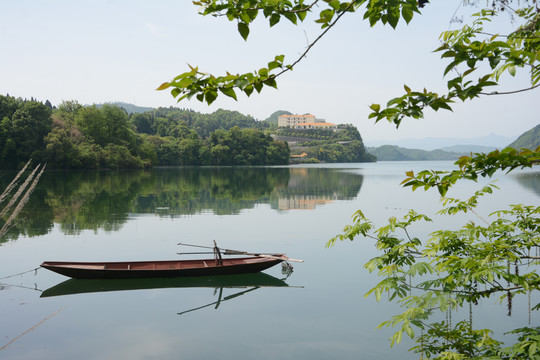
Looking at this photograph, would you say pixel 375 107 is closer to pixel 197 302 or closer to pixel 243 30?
pixel 243 30

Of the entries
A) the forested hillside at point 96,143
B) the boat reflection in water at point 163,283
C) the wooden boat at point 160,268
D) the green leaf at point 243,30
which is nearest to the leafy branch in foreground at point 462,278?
the green leaf at point 243,30

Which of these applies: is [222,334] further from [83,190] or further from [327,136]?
[327,136]

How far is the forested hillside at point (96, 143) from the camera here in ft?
218

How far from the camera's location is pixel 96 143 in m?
80.7

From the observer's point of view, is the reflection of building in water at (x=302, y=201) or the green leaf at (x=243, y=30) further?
the reflection of building in water at (x=302, y=201)

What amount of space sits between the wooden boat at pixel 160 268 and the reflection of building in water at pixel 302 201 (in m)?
16.5

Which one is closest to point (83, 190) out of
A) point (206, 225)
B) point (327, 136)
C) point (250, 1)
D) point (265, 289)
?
point (206, 225)

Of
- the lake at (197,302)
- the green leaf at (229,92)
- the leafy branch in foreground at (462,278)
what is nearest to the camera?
the green leaf at (229,92)

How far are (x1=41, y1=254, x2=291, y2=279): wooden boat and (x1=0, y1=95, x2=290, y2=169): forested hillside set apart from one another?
6000 cm

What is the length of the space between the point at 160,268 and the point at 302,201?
861 inches

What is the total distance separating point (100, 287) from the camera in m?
13.3

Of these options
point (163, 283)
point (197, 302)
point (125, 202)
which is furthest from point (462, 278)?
point (125, 202)

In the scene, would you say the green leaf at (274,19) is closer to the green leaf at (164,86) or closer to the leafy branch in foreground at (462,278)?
the green leaf at (164,86)

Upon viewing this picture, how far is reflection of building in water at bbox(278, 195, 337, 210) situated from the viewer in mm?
31156
